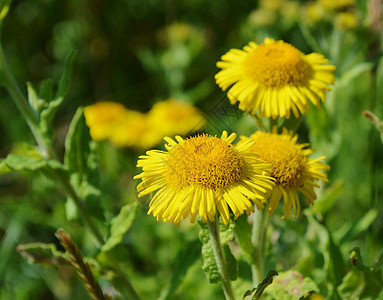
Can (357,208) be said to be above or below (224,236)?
below

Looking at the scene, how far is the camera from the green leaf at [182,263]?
148cm

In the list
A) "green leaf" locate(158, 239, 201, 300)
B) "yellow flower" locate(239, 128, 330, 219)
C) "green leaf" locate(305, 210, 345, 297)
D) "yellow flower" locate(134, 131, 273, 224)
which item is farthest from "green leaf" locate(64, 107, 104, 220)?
"green leaf" locate(305, 210, 345, 297)

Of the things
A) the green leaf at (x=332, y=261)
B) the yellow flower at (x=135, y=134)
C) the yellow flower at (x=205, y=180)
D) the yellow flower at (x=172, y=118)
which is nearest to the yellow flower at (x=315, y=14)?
the yellow flower at (x=172, y=118)

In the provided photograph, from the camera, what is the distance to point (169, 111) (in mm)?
2936

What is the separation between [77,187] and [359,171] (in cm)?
175

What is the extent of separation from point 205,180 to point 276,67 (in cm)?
55

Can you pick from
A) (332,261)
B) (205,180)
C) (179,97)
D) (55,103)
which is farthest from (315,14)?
(205,180)

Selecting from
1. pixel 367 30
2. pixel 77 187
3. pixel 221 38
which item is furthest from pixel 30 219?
pixel 221 38

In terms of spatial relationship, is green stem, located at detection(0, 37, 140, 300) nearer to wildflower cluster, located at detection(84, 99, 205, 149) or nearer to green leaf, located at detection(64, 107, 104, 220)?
green leaf, located at detection(64, 107, 104, 220)

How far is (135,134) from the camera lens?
2920 millimetres

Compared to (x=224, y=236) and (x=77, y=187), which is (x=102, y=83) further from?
(x=224, y=236)

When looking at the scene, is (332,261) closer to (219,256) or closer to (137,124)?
(219,256)

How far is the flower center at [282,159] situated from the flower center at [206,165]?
133mm

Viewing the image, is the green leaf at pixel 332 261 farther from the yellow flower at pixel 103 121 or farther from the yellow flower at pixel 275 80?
the yellow flower at pixel 103 121
